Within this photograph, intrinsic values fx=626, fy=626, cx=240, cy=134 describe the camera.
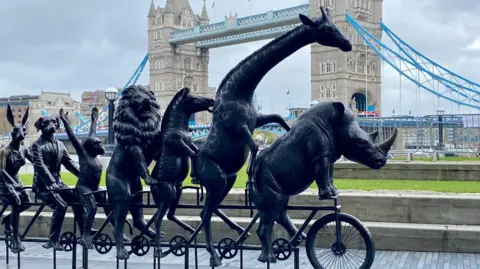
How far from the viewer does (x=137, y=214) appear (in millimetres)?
7199

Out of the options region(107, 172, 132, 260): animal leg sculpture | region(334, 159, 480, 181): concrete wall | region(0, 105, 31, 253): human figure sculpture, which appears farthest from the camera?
region(334, 159, 480, 181): concrete wall

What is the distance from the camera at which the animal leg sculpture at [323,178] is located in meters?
5.75

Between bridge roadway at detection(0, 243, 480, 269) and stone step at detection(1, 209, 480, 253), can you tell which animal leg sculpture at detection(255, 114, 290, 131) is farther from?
stone step at detection(1, 209, 480, 253)

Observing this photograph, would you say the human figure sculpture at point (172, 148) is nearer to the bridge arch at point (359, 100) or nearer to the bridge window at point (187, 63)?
the bridge arch at point (359, 100)

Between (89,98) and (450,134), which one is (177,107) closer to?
(450,134)

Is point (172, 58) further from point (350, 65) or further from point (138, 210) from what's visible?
point (138, 210)

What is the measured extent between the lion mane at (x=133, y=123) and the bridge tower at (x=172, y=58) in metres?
95.3

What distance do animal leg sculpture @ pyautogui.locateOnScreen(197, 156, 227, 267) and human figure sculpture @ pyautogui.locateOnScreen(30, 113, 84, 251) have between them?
1.72 metres

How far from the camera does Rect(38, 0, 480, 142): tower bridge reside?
70.8 meters

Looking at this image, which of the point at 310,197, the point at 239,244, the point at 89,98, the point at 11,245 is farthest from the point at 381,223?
the point at 89,98

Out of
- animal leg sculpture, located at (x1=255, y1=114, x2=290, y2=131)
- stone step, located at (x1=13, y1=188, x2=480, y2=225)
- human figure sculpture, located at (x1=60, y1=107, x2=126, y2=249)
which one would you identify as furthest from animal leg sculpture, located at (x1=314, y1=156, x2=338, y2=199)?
stone step, located at (x1=13, y1=188, x2=480, y2=225)

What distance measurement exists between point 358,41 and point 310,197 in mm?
69502

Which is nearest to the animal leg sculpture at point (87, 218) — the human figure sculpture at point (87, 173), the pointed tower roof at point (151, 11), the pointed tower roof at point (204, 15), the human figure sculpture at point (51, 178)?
the human figure sculpture at point (87, 173)

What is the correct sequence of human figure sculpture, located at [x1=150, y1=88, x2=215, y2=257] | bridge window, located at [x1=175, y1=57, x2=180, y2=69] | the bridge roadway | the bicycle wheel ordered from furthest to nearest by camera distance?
bridge window, located at [x1=175, y1=57, x2=180, y2=69] < the bridge roadway < human figure sculpture, located at [x1=150, y1=88, x2=215, y2=257] < the bicycle wheel
